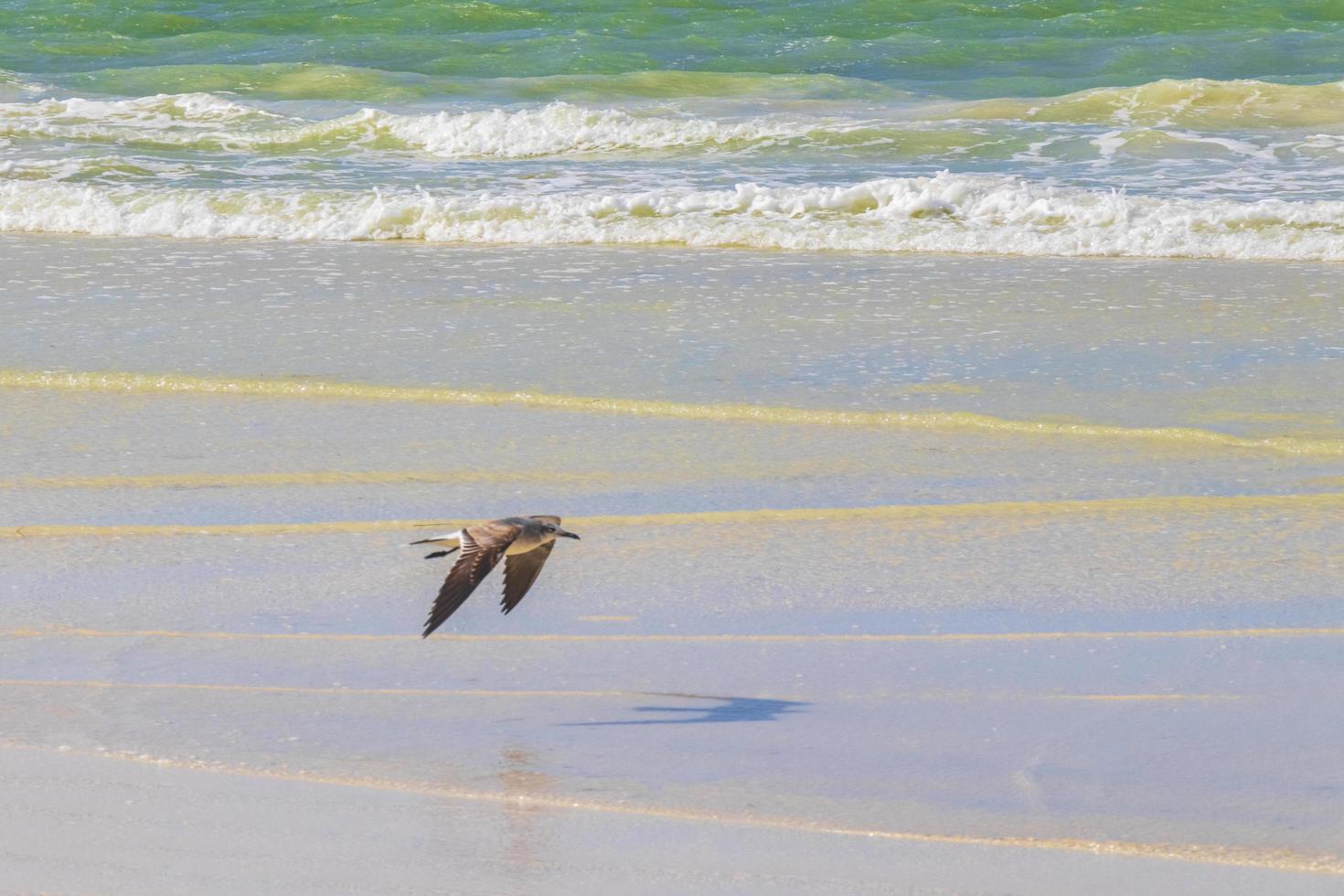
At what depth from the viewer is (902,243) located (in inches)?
348

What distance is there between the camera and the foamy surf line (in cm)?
506

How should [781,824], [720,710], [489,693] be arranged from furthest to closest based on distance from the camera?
[489,693]
[720,710]
[781,824]

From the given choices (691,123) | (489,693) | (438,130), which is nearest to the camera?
(489,693)

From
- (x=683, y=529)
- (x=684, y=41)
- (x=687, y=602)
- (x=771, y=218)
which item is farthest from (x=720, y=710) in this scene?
(x=684, y=41)

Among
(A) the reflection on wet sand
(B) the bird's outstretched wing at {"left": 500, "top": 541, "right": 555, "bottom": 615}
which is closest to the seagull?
(B) the bird's outstretched wing at {"left": 500, "top": 541, "right": 555, "bottom": 615}

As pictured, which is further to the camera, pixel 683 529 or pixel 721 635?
pixel 683 529

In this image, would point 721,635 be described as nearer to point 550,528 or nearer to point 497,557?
point 550,528

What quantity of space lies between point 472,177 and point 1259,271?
18.0 ft

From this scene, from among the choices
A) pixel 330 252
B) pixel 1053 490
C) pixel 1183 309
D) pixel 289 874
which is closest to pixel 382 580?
pixel 289 874

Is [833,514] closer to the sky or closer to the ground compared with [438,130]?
closer to the ground

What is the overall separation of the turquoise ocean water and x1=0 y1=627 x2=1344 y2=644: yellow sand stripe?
5.31 metres

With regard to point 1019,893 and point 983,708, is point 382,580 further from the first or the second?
point 1019,893

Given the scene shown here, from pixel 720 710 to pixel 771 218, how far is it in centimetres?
651

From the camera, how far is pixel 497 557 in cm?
310
